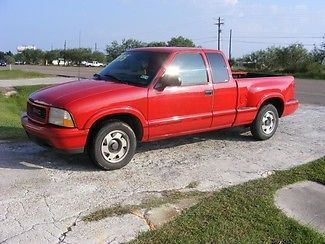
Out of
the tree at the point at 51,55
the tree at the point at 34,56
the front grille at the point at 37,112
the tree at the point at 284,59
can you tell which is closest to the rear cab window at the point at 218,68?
the front grille at the point at 37,112

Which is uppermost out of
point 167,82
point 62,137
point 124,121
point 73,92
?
point 167,82

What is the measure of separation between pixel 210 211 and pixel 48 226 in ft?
5.32

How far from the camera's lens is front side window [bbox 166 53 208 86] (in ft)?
20.7

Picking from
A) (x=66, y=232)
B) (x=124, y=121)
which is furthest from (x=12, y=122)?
(x=66, y=232)

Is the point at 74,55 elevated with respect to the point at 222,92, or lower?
elevated

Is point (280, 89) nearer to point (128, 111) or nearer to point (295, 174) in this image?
point (295, 174)

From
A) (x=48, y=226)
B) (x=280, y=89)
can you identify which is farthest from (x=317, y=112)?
(x=48, y=226)

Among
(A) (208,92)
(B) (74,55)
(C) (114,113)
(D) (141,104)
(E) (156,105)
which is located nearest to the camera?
(C) (114,113)

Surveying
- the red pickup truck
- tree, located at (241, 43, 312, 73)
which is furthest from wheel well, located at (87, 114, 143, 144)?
tree, located at (241, 43, 312, 73)

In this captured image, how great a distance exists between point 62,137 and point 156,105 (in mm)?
1418

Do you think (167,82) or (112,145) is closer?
(112,145)

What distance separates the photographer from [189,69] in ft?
21.2

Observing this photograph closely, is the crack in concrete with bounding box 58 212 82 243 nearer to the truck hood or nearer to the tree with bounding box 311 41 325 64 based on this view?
the truck hood

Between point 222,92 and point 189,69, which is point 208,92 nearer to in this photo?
point 222,92
